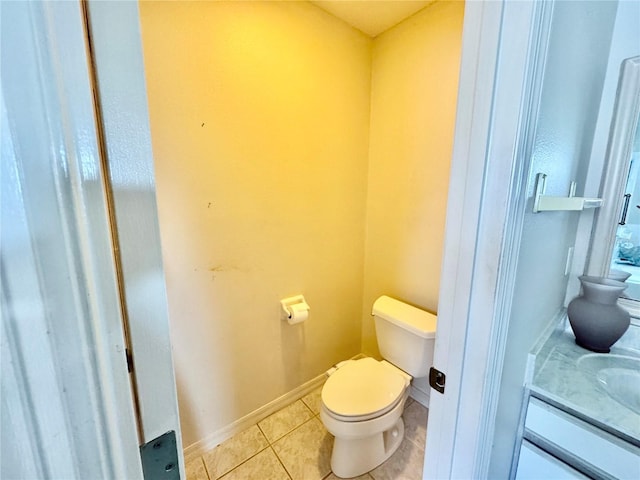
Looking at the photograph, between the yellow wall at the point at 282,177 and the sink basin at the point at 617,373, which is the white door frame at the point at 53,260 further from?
the sink basin at the point at 617,373

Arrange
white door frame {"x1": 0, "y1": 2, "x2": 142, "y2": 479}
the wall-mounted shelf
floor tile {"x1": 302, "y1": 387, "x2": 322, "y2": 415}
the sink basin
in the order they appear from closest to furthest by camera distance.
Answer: white door frame {"x1": 0, "y1": 2, "x2": 142, "y2": 479} → the wall-mounted shelf → the sink basin → floor tile {"x1": 302, "y1": 387, "x2": 322, "y2": 415}

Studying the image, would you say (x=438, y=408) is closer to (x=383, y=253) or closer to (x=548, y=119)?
(x=548, y=119)

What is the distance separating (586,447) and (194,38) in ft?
6.36

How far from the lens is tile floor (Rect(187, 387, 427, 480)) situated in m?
1.36

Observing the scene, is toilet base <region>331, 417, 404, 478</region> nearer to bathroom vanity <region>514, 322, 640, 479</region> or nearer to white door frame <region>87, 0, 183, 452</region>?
bathroom vanity <region>514, 322, 640, 479</region>

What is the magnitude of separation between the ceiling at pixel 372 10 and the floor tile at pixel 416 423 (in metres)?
2.41

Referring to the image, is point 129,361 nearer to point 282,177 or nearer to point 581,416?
point 581,416

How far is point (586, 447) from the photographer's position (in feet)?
2.36

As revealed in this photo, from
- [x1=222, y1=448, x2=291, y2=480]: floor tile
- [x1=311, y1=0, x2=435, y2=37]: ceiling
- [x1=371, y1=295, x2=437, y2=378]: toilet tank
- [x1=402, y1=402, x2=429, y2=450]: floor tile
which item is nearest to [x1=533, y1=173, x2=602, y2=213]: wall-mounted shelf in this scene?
[x1=371, y1=295, x2=437, y2=378]: toilet tank

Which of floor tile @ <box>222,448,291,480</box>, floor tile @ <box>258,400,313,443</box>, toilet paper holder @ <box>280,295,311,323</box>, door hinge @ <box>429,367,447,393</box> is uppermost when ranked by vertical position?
door hinge @ <box>429,367,447,393</box>

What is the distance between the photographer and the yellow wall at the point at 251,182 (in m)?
1.18

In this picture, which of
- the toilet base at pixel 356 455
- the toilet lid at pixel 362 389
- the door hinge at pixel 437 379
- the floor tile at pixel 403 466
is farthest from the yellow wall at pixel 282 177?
the door hinge at pixel 437 379

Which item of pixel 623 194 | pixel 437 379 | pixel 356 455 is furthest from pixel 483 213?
pixel 356 455

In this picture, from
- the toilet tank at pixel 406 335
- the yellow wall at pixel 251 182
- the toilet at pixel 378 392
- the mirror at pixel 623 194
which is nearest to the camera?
the mirror at pixel 623 194
